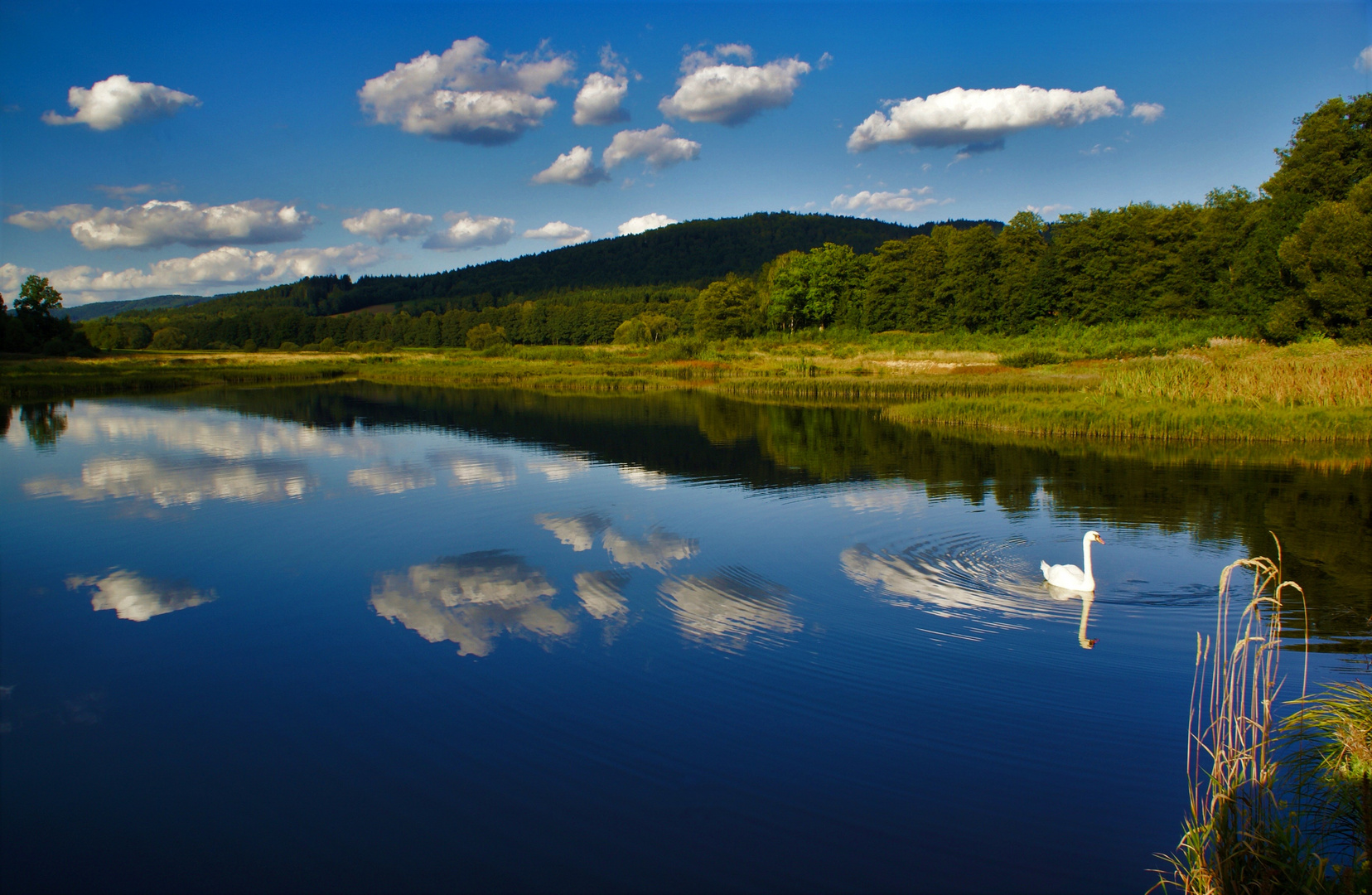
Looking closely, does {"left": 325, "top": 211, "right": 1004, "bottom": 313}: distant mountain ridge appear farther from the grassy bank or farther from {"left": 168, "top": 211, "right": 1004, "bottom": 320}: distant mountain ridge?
the grassy bank

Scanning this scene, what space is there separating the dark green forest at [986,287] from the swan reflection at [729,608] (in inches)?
1253

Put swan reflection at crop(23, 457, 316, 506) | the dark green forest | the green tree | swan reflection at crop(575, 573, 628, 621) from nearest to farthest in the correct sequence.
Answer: swan reflection at crop(575, 573, 628, 621) < swan reflection at crop(23, 457, 316, 506) < the green tree < the dark green forest

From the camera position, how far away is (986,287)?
2525 inches

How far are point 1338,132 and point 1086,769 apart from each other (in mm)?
44543

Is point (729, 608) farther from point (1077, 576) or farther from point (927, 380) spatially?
point (927, 380)

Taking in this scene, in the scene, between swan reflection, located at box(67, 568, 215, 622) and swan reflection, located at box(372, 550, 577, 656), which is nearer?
swan reflection, located at box(372, 550, 577, 656)

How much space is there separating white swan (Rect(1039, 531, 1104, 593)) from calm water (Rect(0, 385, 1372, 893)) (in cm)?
23

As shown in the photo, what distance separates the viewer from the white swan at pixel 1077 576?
387 inches

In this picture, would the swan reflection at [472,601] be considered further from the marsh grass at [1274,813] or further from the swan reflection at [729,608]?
the marsh grass at [1274,813]

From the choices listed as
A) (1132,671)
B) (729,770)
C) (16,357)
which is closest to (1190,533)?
(1132,671)

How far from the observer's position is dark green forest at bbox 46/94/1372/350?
115 feet

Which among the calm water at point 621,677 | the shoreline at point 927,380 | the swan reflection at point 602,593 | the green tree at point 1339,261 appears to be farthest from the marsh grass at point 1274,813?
the green tree at point 1339,261

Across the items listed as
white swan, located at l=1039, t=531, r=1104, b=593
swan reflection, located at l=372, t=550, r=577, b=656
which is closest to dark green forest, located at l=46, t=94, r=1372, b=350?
white swan, located at l=1039, t=531, r=1104, b=593

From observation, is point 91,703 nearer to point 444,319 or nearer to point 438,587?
point 438,587
